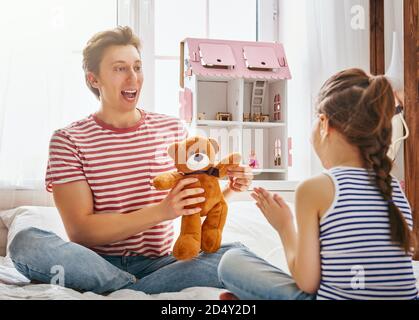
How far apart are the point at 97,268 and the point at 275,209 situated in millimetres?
277

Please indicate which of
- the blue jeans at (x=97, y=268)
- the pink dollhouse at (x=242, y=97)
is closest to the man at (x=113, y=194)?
the blue jeans at (x=97, y=268)

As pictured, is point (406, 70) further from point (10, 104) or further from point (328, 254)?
point (10, 104)

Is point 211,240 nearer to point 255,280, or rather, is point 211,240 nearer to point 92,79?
point 255,280

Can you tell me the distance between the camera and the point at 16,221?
903 millimetres

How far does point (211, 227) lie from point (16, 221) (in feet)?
1.16

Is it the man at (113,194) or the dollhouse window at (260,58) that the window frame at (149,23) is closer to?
the dollhouse window at (260,58)

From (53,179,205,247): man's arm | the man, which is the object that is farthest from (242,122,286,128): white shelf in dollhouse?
(53,179,205,247): man's arm

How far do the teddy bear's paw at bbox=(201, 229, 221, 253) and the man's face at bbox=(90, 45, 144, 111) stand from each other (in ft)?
0.69

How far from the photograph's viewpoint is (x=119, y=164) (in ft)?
2.58

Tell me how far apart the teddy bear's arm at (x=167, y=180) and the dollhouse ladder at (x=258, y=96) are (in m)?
0.29

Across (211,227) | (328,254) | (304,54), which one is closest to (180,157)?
(211,227)

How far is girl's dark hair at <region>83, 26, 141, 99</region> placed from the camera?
772 millimetres

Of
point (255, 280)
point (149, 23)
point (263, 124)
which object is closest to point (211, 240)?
point (255, 280)

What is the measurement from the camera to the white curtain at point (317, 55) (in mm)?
792
